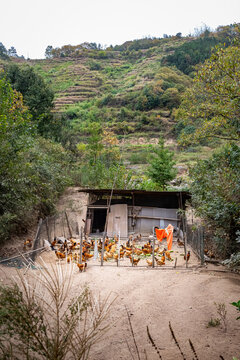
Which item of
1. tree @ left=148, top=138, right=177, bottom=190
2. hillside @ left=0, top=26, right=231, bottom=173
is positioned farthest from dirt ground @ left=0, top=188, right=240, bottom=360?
hillside @ left=0, top=26, right=231, bottom=173

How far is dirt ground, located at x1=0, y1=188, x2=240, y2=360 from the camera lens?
13.1 ft

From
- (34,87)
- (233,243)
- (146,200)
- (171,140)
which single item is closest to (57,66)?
(171,140)

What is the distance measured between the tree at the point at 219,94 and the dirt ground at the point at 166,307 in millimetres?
4773

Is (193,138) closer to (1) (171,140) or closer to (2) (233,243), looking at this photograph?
(2) (233,243)

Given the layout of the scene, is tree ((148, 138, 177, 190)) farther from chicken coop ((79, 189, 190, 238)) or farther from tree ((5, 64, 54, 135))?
tree ((5, 64, 54, 135))

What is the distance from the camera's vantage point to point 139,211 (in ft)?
49.5

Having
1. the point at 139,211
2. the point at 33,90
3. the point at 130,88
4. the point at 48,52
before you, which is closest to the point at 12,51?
the point at 48,52

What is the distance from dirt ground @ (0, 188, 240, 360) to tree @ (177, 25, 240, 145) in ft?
15.7

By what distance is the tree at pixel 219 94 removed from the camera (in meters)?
8.42

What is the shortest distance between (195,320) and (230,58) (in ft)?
27.0

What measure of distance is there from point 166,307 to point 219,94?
7.02 metres

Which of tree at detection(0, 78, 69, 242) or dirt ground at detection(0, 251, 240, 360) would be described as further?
tree at detection(0, 78, 69, 242)

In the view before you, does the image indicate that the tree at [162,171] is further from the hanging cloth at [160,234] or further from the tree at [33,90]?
the tree at [33,90]

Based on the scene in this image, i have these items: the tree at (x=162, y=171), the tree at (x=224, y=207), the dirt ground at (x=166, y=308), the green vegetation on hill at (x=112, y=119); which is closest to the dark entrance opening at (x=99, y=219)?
the green vegetation on hill at (x=112, y=119)
